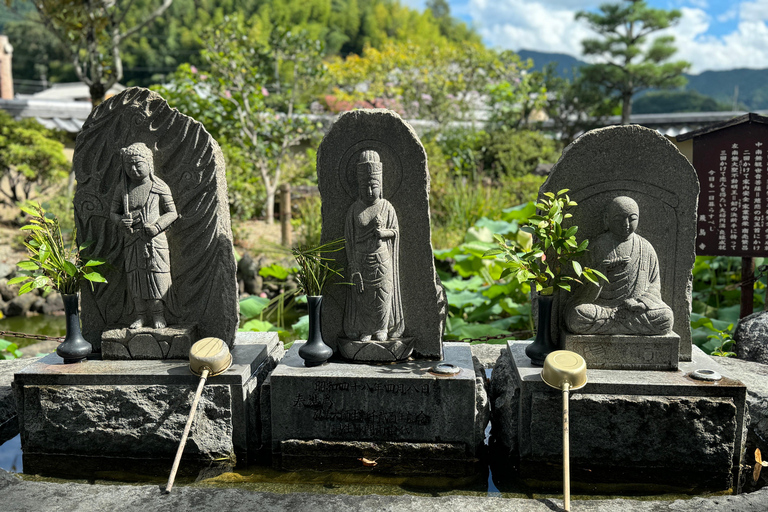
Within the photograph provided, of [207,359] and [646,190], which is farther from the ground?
[646,190]

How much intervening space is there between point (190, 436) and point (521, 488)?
2066 millimetres

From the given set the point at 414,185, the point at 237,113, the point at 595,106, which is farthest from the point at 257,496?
the point at 595,106

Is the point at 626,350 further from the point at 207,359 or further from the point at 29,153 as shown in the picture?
the point at 29,153

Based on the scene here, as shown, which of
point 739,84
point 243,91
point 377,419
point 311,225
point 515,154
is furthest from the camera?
point 739,84

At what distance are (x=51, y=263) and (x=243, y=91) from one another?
8009 mm

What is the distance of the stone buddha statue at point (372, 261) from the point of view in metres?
4.05

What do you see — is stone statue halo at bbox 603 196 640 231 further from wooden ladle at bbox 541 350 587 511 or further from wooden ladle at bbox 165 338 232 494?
wooden ladle at bbox 165 338 232 494

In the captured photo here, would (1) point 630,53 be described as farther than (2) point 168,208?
Yes

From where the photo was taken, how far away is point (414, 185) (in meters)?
4.13

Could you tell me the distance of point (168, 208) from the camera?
4.21 m

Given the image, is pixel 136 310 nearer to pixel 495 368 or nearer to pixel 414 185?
pixel 414 185

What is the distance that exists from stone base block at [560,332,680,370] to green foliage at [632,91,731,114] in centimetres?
4839

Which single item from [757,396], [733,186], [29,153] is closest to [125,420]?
[757,396]

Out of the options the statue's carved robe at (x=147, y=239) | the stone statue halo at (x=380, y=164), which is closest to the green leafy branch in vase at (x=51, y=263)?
the statue's carved robe at (x=147, y=239)
